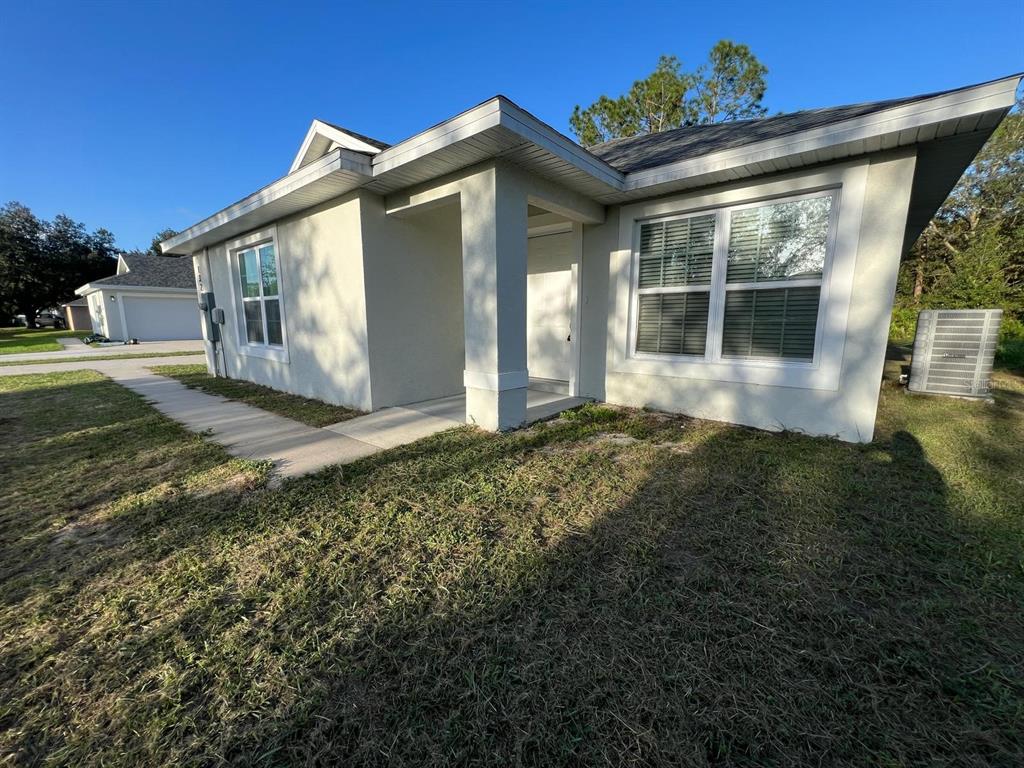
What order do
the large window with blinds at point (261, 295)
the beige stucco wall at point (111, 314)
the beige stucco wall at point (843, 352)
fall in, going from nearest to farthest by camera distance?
the beige stucco wall at point (843, 352) < the large window with blinds at point (261, 295) < the beige stucco wall at point (111, 314)

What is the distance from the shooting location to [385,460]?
3.71m

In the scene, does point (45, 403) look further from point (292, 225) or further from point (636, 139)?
point (636, 139)

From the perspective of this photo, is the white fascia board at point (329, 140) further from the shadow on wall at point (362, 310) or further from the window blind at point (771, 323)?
the window blind at point (771, 323)

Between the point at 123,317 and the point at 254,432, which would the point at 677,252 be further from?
the point at 123,317

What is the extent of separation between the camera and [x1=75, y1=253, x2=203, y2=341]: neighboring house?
20.3 metres

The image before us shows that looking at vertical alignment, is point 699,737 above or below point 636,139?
below

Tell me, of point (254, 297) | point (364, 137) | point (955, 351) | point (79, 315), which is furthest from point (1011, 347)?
point (79, 315)

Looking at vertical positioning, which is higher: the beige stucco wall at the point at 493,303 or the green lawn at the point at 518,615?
the beige stucco wall at the point at 493,303

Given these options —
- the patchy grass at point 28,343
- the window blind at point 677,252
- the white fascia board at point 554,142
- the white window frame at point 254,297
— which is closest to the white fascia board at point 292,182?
the white window frame at point 254,297

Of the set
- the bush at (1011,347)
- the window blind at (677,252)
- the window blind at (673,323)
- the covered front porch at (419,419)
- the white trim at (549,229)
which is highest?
the white trim at (549,229)

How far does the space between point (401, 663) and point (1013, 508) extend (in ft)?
12.9

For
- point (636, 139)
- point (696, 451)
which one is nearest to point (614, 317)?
point (696, 451)

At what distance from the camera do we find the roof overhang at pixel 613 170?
3250 millimetres

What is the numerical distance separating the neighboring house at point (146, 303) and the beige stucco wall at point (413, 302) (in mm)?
19292
